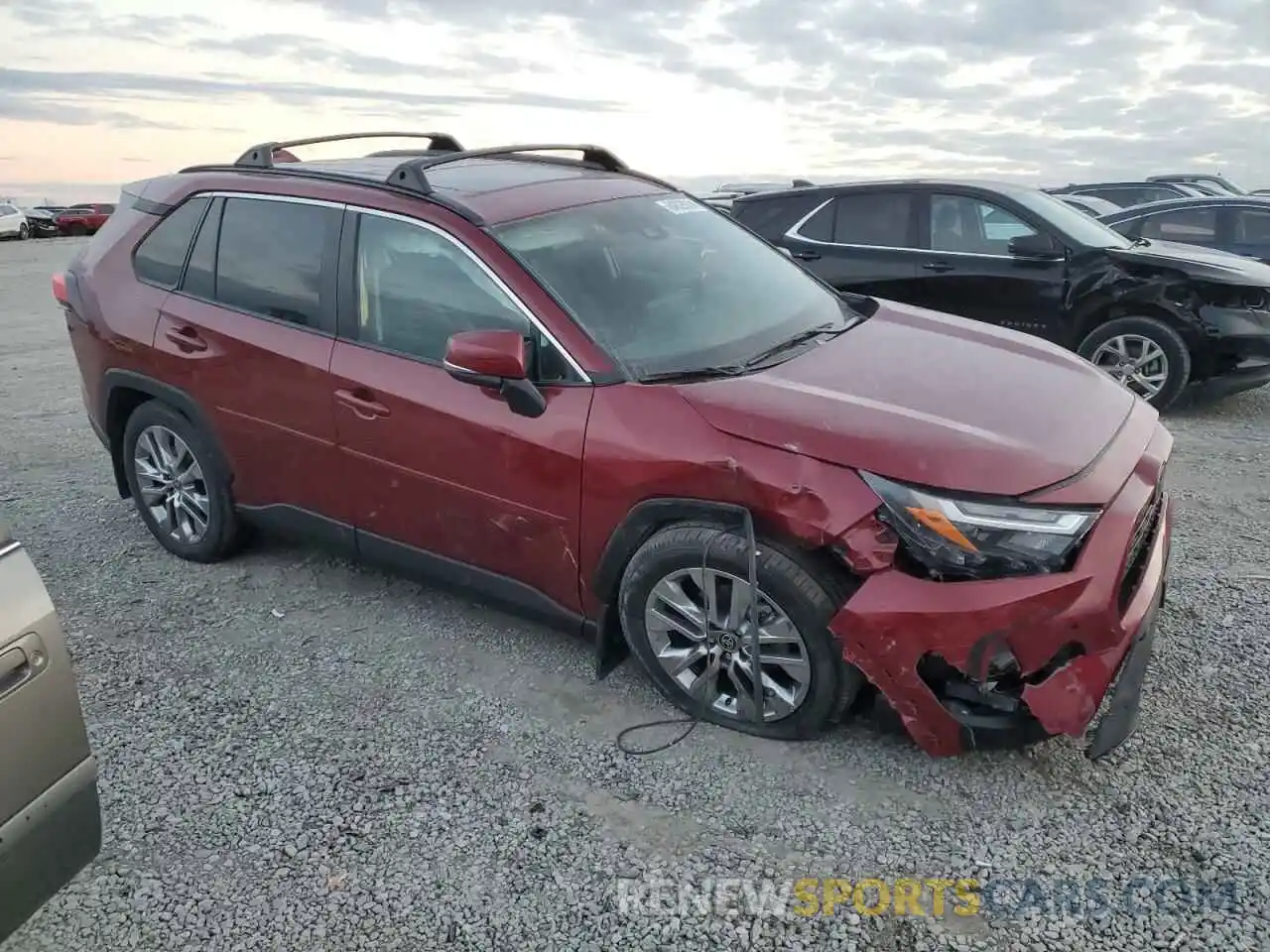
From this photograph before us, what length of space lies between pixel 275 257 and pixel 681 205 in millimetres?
1691

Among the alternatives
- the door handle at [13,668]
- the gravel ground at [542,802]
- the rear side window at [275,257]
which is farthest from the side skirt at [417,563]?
the door handle at [13,668]

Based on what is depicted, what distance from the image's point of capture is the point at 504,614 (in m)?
4.00

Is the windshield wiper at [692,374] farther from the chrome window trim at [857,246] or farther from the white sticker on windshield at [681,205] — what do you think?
the chrome window trim at [857,246]

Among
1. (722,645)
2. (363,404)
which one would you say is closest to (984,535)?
(722,645)

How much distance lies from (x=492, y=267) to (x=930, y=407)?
1536 mm

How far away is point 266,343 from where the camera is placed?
155 inches

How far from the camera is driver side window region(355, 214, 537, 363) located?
11.3 ft

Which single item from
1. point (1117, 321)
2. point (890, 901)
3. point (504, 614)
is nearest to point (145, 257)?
point (504, 614)

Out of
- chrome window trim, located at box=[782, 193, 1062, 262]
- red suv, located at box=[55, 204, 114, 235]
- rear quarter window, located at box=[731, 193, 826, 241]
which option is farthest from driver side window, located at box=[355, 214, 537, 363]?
red suv, located at box=[55, 204, 114, 235]

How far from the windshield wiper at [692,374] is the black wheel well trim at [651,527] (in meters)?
0.40

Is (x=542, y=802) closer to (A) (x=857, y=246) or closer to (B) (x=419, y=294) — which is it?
(B) (x=419, y=294)

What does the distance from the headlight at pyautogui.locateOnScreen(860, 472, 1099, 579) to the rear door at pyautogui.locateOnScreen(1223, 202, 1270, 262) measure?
9353mm

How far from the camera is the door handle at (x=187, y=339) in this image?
4160 mm

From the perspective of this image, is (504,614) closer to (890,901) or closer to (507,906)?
(507,906)
